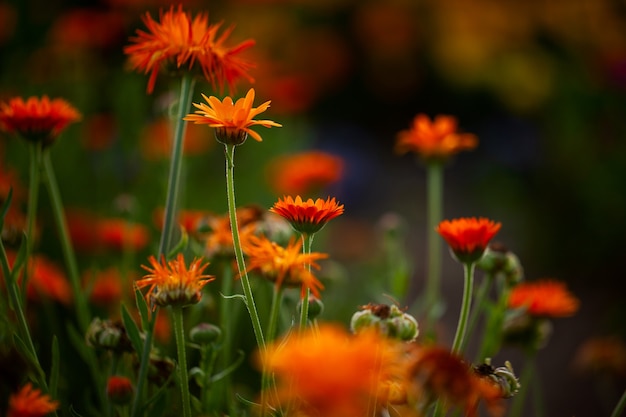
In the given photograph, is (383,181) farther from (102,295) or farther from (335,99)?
(102,295)

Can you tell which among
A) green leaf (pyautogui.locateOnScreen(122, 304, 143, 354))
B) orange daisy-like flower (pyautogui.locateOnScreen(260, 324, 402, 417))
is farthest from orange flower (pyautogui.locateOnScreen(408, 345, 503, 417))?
green leaf (pyautogui.locateOnScreen(122, 304, 143, 354))

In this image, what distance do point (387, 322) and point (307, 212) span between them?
11 centimetres

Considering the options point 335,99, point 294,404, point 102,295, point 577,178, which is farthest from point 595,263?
point 294,404

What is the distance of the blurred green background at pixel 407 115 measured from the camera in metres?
1.97

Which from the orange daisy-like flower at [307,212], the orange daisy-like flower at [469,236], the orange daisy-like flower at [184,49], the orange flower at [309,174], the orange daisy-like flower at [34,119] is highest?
the orange daisy-like flower at [184,49]

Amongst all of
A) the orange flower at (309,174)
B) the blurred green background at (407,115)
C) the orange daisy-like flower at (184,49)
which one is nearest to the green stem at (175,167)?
the orange daisy-like flower at (184,49)

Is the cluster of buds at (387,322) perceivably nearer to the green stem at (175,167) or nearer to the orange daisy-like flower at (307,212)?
the orange daisy-like flower at (307,212)

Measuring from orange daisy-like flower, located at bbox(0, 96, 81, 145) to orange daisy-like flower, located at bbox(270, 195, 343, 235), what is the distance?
1.04 feet

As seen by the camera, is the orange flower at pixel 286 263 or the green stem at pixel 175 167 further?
the green stem at pixel 175 167

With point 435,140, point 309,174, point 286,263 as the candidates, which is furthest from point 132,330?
point 309,174

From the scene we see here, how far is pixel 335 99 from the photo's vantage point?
3.84m

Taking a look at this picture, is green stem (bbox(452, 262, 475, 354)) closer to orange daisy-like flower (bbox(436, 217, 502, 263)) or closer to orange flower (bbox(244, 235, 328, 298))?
orange daisy-like flower (bbox(436, 217, 502, 263))

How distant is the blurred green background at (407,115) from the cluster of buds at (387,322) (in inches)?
23.5

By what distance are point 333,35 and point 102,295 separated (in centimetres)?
303
